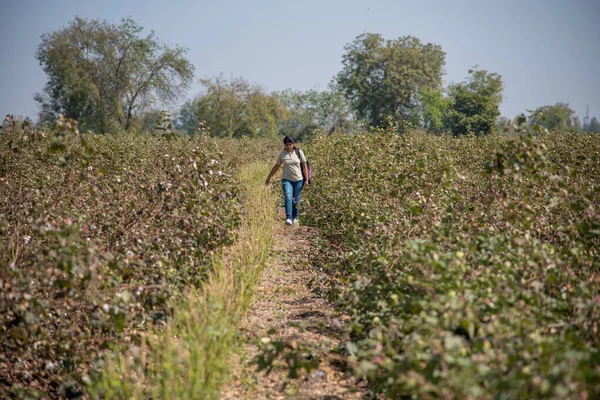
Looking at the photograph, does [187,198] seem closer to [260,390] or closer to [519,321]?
[260,390]

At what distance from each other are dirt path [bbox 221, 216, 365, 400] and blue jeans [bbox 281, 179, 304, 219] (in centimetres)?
136

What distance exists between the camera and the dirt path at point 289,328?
330 centimetres

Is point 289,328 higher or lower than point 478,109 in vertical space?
Result: lower

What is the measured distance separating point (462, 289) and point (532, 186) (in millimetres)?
3530

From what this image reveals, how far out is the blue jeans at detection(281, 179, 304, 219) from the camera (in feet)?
29.0

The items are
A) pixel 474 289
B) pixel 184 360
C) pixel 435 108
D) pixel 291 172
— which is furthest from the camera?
pixel 435 108

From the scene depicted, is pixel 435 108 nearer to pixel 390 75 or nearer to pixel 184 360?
pixel 390 75

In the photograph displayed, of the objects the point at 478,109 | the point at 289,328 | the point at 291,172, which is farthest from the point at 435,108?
the point at 289,328

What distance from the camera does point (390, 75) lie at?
58.0m

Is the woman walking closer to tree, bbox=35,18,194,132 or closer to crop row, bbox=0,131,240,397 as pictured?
crop row, bbox=0,131,240,397

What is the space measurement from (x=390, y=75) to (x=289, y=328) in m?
56.7

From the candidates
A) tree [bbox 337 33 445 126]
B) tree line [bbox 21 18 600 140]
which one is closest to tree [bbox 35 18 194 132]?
tree line [bbox 21 18 600 140]

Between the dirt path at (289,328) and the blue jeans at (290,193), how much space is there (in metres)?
1.36

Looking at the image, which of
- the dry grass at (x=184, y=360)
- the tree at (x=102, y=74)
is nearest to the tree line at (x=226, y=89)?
the tree at (x=102, y=74)
